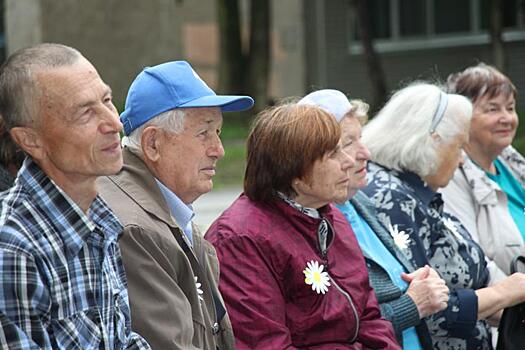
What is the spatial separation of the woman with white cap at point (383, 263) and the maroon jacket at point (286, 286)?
24 centimetres

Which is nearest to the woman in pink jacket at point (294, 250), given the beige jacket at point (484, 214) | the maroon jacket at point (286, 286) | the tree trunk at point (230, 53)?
the maroon jacket at point (286, 286)

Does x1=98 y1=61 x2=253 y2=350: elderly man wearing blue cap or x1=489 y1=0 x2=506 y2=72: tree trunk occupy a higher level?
x1=98 y1=61 x2=253 y2=350: elderly man wearing blue cap

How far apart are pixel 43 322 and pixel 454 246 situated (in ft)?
7.81

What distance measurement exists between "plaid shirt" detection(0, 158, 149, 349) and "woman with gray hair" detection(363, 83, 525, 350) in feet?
6.14

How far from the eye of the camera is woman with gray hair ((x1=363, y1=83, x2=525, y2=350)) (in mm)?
4043

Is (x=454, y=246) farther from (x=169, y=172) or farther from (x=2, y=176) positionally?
(x=2, y=176)

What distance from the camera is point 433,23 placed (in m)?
22.9

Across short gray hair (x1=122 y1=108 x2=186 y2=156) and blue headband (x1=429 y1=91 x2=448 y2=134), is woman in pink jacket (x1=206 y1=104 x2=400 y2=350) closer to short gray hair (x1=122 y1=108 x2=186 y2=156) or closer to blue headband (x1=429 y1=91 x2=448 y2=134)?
short gray hair (x1=122 y1=108 x2=186 y2=156)

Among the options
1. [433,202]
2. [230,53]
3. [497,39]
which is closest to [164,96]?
[433,202]

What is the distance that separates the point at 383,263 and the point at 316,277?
605 millimetres

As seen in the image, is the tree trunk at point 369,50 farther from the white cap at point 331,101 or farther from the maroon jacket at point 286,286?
the maroon jacket at point 286,286

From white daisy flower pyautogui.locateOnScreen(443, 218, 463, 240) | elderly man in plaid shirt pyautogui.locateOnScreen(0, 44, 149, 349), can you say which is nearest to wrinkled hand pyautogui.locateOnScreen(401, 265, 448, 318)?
white daisy flower pyautogui.locateOnScreen(443, 218, 463, 240)

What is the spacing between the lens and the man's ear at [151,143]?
9.70ft

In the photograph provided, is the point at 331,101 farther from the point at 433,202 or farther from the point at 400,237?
the point at 433,202
